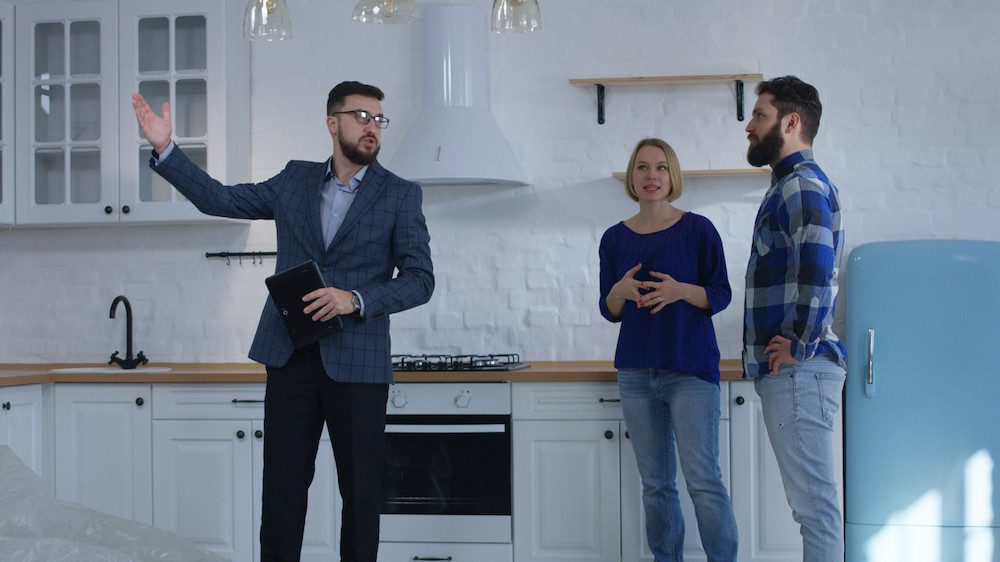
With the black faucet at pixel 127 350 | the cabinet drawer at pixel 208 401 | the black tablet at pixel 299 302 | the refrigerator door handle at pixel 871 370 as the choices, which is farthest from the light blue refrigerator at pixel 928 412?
the black faucet at pixel 127 350

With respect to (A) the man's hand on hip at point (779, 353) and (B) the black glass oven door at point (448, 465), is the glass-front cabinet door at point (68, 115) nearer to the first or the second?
(B) the black glass oven door at point (448, 465)

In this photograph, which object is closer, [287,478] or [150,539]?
[150,539]

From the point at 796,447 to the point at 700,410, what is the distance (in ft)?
1.96

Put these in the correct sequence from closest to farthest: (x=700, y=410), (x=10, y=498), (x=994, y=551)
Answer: (x=10, y=498), (x=700, y=410), (x=994, y=551)

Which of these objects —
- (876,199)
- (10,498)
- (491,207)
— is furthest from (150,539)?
(876,199)

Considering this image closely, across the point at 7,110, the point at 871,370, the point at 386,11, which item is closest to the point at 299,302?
the point at 386,11

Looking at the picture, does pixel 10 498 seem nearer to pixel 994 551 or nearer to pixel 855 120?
pixel 994 551

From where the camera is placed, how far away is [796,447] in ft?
8.21

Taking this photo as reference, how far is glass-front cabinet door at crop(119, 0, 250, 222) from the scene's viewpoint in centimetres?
415

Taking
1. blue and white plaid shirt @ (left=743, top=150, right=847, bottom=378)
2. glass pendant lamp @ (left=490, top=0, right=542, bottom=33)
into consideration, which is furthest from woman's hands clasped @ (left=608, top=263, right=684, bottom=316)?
glass pendant lamp @ (left=490, top=0, right=542, bottom=33)

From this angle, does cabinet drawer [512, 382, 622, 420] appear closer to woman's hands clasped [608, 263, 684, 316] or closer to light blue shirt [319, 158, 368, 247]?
woman's hands clasped [608, 263, 684, 316]

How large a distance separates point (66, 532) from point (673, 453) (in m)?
2.24

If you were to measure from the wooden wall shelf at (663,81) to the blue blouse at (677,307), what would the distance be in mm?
1051

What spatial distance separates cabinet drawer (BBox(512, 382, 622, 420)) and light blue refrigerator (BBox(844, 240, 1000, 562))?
0.85 meters
